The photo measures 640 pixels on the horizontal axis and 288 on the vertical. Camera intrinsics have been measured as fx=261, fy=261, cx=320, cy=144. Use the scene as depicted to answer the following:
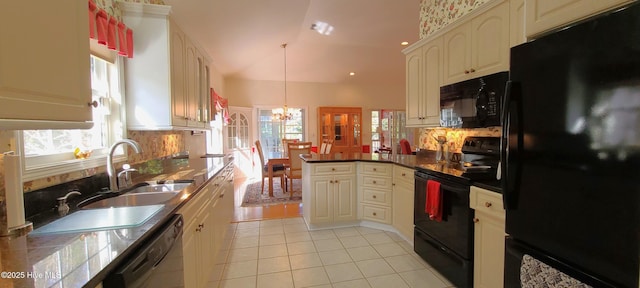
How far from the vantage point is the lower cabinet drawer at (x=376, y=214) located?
10.4ft

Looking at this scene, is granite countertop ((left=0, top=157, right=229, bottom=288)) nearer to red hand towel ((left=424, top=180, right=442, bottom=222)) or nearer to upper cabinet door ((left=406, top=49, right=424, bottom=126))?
red hand towel ((left=424, top=180, right=442, bottom=222))

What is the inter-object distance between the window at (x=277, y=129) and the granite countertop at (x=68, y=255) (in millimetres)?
6135

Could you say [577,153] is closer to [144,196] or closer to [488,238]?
[488,238]

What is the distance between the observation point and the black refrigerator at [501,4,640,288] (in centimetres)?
85

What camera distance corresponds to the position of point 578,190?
0.99 metres

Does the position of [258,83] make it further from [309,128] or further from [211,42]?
[211,42]

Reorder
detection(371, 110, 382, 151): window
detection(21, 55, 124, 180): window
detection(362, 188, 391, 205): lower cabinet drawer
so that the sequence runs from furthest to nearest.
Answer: detection(371, 110, 382, 151): window → detection(362, 188, 391, 205): lower cabinet drawer → detection(21, 55, 124, 180): window

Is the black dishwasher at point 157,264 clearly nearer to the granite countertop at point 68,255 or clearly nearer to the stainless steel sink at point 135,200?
the granite countertop at point 68,255

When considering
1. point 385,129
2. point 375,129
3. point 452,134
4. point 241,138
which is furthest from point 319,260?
point 385,129

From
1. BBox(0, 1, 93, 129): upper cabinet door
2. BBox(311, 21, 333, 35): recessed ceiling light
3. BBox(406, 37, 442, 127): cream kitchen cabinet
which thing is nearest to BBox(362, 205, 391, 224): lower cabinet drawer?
BBox(406, 37, 442, 127): cream kitchen cabinet

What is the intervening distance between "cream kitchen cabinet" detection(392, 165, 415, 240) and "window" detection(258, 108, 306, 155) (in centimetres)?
471

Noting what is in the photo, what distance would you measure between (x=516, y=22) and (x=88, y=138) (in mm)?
3225

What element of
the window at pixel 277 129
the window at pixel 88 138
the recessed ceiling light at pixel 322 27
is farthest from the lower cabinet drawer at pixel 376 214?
the window at pixel 277 129

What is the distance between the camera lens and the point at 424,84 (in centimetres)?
297
